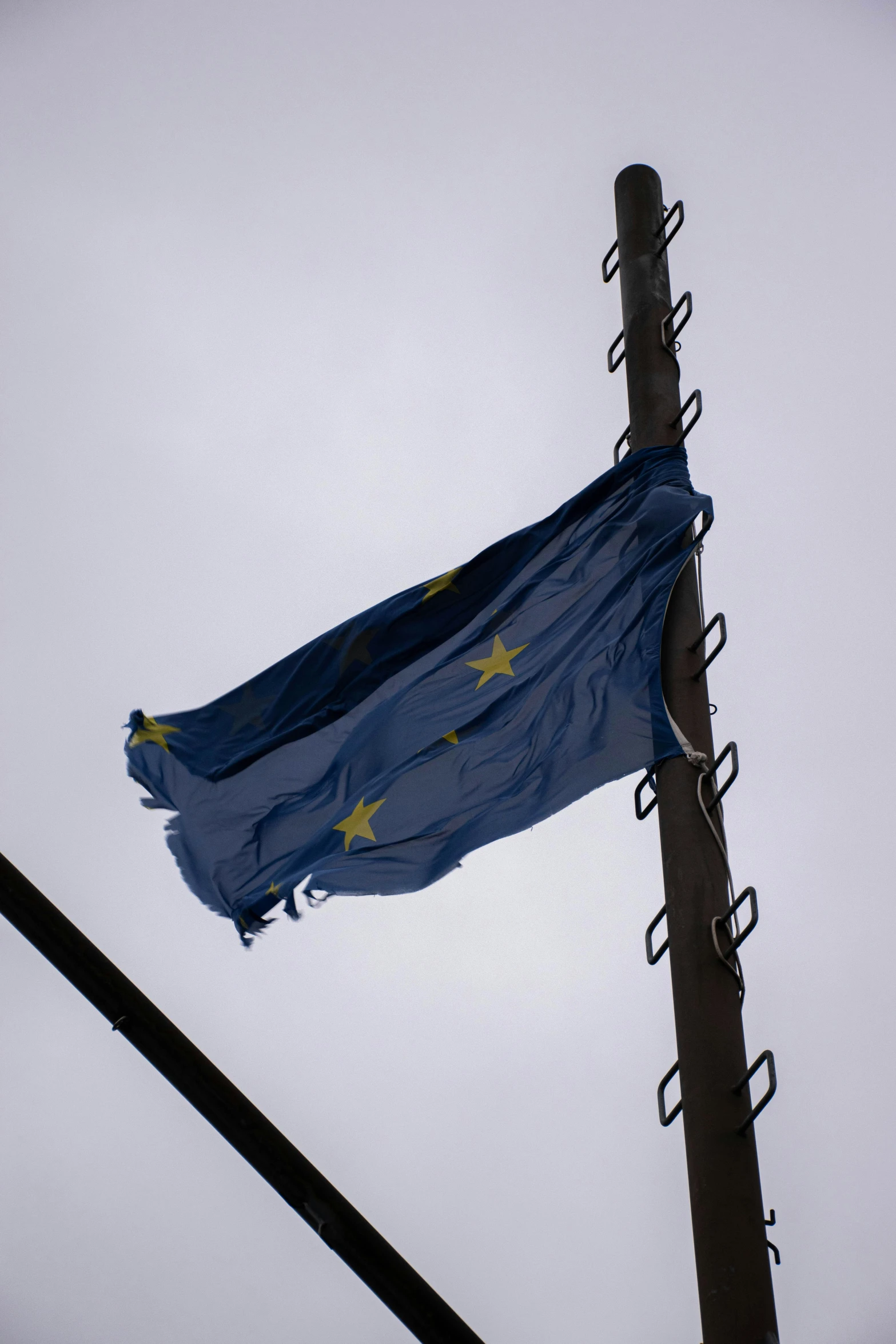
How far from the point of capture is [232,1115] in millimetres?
3193

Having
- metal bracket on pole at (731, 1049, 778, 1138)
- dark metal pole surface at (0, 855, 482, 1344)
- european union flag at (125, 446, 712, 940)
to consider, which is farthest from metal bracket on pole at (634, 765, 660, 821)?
dark metal pole surface at (0, 855, 482, 1344)

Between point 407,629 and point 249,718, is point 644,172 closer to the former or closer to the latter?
point 407,629

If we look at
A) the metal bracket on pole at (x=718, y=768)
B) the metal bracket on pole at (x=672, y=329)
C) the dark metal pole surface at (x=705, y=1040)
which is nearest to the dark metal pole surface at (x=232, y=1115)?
the dark metal pole surface at (x=705, y=1040)

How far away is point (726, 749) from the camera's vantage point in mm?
5758

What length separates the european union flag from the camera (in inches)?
261

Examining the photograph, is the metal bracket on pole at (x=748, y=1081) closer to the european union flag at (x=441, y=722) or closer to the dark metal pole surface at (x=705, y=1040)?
the dark metal pole surface at (x=705, y=1040)

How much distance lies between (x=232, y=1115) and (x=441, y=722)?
4543 millimetres

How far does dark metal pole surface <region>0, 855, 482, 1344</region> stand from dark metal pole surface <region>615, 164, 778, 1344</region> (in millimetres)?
1779

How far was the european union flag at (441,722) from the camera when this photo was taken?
21.8ft

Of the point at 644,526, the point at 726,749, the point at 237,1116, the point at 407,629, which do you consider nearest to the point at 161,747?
the point at 407,629

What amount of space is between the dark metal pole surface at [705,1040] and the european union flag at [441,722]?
14cm

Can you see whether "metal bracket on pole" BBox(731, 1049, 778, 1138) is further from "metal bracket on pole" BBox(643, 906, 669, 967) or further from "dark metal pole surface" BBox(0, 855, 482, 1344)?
"dark metal pole surface" BBox(0, 855, 482, 1344)

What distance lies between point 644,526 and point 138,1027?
4.72 meters

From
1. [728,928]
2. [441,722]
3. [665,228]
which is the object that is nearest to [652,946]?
[728,928]
